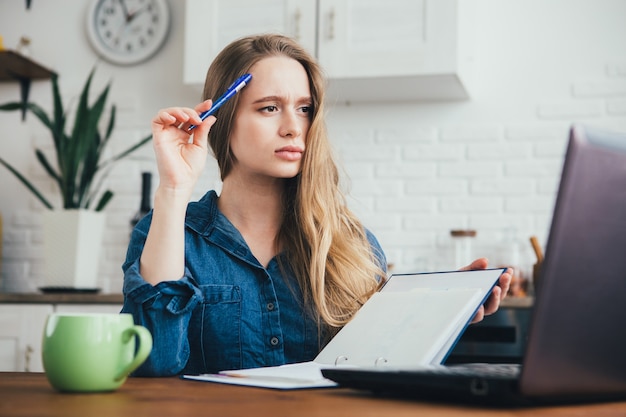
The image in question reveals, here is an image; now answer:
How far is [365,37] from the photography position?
9.69ft

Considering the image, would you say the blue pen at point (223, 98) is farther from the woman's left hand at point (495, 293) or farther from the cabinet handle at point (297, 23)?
the cabinet handle at point (297, 23)

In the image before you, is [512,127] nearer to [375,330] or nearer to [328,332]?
[328,332]

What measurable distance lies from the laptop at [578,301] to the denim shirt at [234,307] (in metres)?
0.76

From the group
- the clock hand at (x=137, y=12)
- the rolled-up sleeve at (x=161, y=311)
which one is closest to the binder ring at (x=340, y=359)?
the rolled-up sleeve at (x=161, y=311)

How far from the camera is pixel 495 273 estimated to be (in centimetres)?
107

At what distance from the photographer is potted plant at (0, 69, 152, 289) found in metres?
3.08

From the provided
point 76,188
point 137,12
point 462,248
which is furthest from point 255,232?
point 137,12

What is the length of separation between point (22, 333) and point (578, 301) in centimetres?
267

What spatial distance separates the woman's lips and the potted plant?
63.7 inches

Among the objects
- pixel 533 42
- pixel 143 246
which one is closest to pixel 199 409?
pixel 143 246

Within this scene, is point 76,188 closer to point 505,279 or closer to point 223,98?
point 223,98

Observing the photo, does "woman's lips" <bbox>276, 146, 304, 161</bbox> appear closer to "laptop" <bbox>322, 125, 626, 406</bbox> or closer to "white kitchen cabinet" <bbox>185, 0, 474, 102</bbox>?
"laptop" <bbox>322, 125, 626, 406</bbox>

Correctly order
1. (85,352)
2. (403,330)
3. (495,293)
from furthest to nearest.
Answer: (495,293), (403,330), (85,352)

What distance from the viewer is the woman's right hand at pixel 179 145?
53.2 inches
